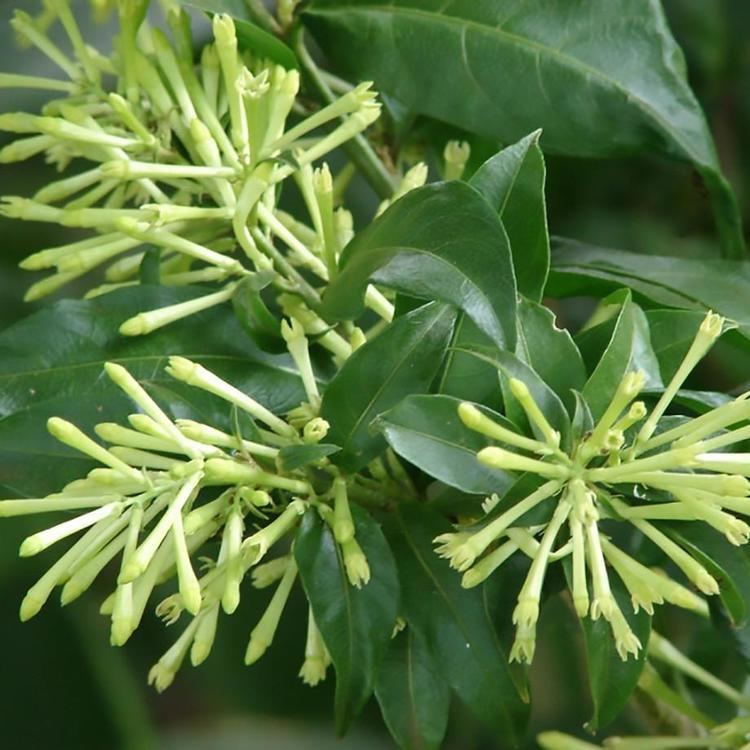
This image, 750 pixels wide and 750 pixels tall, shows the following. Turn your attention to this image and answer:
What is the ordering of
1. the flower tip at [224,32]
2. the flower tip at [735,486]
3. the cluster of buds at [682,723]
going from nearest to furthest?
the flower tip at [735,486] < the flower tip at [224,32] < the cluster of buds at [682,723]

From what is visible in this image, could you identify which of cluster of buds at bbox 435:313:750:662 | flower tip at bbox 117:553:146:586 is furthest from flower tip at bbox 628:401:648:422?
flower tip at bbox 117:553:146:586

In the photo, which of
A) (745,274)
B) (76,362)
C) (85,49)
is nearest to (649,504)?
(745,274)

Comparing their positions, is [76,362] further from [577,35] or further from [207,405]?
[577,35]

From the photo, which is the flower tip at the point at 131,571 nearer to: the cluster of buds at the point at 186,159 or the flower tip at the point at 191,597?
the flower tip at the point at 191,597

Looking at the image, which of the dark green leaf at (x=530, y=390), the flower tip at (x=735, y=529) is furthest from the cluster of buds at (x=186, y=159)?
the flower tip at (x=735, y=529)

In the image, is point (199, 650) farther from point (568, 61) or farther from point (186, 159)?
point (568, 61)

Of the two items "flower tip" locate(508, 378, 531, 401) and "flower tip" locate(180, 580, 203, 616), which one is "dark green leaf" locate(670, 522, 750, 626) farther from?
"flower tip" locate(180, 580, 203, 616)
